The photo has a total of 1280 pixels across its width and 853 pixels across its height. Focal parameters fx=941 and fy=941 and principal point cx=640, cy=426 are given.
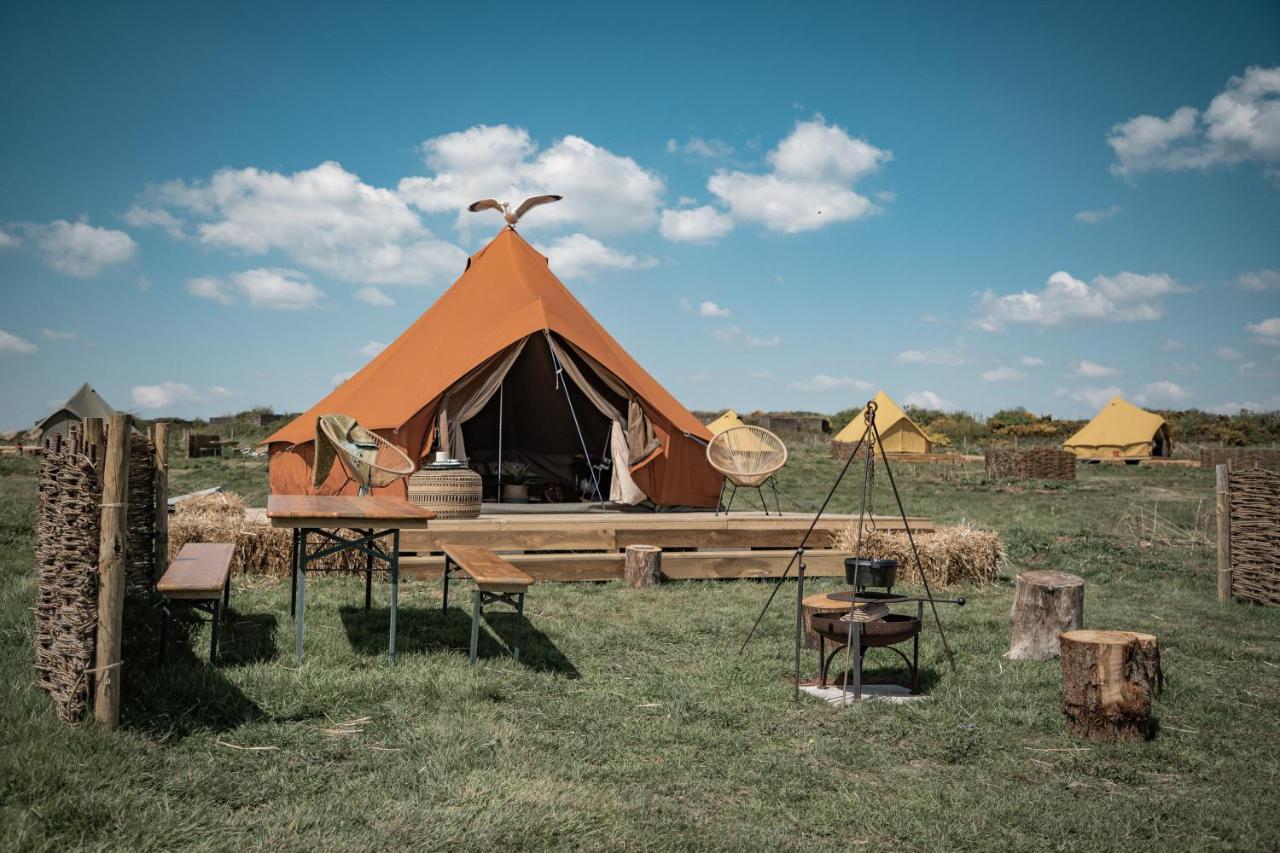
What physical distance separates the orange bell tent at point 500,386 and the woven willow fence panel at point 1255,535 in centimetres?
482

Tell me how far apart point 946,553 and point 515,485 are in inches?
214

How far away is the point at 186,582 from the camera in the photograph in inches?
171

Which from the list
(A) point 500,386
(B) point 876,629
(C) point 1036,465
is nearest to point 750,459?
(A) point 500,386

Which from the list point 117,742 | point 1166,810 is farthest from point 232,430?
point 1166,810

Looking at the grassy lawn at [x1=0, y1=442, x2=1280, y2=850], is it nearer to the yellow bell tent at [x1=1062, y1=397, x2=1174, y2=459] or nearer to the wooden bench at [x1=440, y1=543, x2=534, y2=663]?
the wooden bench at [x1=440, y1=543, x2=534, y2=663]

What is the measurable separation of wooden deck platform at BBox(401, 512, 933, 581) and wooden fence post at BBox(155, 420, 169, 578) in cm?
177

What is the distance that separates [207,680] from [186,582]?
0.47 meters

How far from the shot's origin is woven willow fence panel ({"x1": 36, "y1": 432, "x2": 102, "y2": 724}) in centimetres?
342

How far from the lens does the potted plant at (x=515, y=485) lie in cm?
1158

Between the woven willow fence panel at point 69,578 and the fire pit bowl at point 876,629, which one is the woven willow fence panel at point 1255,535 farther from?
the woven willow fence panel at point 69,578

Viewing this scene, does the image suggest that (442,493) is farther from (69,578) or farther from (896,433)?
(896,433)

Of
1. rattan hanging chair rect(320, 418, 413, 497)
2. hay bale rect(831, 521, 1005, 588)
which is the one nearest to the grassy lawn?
rattan hanging chair rect(320, 418, 413, 497)

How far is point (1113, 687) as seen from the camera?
160 inches

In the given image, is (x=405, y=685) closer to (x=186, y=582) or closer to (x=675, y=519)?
(x=186, y=582)
